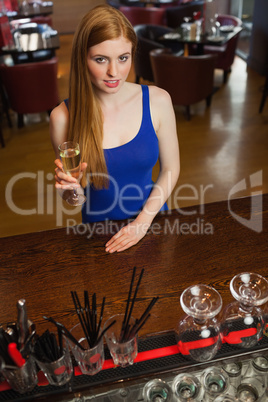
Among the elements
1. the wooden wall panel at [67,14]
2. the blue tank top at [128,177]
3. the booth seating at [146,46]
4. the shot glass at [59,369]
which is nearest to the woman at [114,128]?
the blue tank top at [128,177]

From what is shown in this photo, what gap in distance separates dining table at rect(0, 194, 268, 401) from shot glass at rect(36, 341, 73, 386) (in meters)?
0.12

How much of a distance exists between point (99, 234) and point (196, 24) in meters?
4.91

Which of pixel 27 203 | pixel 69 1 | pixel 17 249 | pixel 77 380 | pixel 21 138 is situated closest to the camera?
pixel 77 380

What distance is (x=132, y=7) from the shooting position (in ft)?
23.1

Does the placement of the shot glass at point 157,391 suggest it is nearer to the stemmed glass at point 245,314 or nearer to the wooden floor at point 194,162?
the stemmed glass at point 245,314

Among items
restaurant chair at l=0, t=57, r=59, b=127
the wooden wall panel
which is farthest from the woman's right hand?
the wooden wall panel

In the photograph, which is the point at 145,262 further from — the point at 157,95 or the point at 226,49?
the point at 226,49

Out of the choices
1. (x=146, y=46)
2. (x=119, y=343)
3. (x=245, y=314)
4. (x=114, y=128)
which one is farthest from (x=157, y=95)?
(x=146, y=46)

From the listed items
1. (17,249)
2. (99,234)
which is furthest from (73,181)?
(17,249)

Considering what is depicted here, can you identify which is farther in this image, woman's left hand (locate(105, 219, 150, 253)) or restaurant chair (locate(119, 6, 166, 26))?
restaurant chair (locate(119, 6, 166, 26))

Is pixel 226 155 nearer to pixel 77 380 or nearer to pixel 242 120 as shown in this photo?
pixel 242 120

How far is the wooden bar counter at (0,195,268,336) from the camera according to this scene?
1.43 metres

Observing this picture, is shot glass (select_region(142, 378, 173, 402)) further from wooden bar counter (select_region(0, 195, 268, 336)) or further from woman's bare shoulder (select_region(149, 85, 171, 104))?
woman's bare shoulder (select_region(149, 85, 171, 104))

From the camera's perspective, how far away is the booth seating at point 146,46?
18.4ft
